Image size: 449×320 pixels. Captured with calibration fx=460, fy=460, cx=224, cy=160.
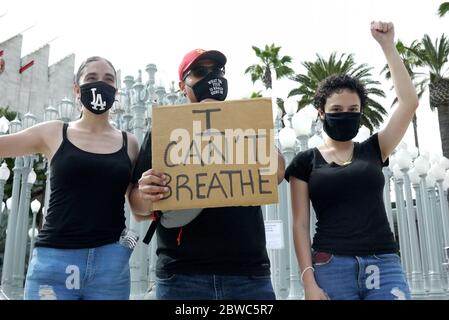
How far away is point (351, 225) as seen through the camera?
2248 millimetres

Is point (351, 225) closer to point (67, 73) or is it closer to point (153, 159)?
point (153, 159)

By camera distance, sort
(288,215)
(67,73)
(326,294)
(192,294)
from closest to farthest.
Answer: (192,294) < (326,294) < (288,215) < (67,73)

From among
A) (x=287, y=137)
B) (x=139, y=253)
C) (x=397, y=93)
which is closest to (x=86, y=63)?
(x=397, y=93)

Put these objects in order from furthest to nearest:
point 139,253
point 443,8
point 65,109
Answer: point 443,8, point 65,109, point 139,253

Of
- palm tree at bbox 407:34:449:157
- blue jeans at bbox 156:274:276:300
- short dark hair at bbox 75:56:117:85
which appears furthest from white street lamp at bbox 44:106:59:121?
palm tree at bbox 407:34:449:157

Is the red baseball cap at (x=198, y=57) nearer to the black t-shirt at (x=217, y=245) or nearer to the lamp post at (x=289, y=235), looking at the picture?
the black t-shirt at (x=217, y=245)

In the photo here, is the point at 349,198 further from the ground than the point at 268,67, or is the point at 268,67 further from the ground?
the point at 268,67

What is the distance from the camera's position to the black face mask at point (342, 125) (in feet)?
8.34

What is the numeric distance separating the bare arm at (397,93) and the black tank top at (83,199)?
1.40 metres

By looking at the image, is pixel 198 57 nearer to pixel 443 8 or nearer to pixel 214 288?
pixel 214 288

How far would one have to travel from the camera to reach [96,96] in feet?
8.20

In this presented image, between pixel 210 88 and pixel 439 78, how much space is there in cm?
1985
